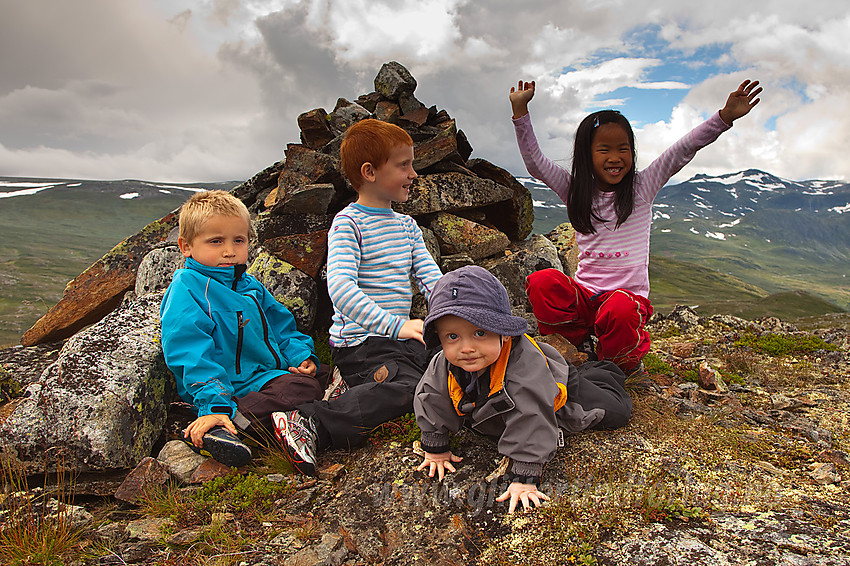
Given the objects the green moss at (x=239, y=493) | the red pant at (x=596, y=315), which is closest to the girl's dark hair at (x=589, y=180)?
the red pant at (x=596, y=315)

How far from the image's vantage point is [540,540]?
368 cm

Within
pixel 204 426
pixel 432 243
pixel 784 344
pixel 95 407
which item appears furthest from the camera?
pixel 784 344

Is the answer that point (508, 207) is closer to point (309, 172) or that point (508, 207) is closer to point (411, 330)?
point (309, 172)

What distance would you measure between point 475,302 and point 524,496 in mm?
1570

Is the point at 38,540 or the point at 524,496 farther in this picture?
the point at 524,496

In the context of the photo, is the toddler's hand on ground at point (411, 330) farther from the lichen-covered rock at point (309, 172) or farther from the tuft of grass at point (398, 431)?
the lichen-covered rock at point (309, 172)

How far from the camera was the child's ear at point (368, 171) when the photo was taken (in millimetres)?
6320

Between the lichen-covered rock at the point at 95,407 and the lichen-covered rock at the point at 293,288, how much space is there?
7.10ft

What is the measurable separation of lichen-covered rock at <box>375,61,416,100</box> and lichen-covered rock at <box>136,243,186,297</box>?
222 inches

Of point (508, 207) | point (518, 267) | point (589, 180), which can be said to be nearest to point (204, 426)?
point (589, 180)

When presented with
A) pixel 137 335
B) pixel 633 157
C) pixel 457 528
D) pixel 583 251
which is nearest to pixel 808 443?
pixel 583 251

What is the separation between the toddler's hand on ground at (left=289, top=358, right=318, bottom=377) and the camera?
6176mm

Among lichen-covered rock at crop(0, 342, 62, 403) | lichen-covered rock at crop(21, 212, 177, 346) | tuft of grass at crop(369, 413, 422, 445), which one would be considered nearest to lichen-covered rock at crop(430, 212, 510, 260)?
tuft of grass at crop(369, 413, 422, 445)

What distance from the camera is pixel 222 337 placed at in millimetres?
5676
